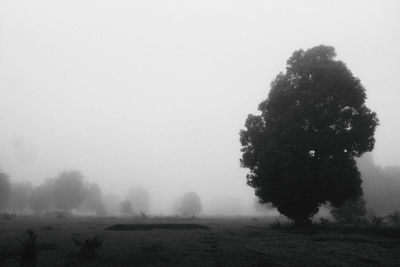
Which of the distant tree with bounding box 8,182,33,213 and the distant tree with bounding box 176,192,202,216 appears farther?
the distant tree with bounding box 176,192,202,216

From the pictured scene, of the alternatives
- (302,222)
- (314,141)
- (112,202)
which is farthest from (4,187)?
(112,202)

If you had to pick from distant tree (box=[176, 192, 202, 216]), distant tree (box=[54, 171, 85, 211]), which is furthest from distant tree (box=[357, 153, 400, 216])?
distant tree (box=[176, 192, 202, 216])

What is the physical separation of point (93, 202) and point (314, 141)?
109 metres

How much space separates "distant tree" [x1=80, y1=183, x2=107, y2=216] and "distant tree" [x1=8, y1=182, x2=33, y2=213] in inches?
748

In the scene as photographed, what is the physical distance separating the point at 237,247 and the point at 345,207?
3794 cm

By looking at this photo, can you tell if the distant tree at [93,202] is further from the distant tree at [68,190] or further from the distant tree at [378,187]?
the distant tree at [378,187]

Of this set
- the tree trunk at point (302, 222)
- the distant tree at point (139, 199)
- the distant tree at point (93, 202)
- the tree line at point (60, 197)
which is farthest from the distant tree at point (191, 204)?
the tree trunk at point (302, 222)

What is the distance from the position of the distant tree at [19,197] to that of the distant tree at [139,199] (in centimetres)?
4847

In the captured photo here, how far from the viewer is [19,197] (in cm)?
11469

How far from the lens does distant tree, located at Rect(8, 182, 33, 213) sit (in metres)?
113

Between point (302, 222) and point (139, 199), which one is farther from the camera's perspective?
point (139, 199)

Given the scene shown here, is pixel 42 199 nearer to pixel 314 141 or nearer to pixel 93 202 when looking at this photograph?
pixel 93 202

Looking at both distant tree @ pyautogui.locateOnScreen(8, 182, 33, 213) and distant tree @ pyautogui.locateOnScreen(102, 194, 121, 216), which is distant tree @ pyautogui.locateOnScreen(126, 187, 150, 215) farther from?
distant tree @ pyautogui.locateOnScreen(8, 182, 33, 213)

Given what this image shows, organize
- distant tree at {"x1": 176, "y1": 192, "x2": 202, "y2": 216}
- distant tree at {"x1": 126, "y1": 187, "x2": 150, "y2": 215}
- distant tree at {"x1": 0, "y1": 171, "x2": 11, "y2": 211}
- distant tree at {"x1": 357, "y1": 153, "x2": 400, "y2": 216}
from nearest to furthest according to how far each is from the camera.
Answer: distant tree at {"x1": 357, "y1": 153, "x2": 400, "y2": 216} → distant tree at {"x1": 0, "y1": 171, "x2": 11, "y2": 211} → distant tree at {"x1": 176, "y1": 192, "x2": 202, "y2": 216} → distant tree at {"x1": 126, "y1": 187, "x2": 150, "y2": 215}
